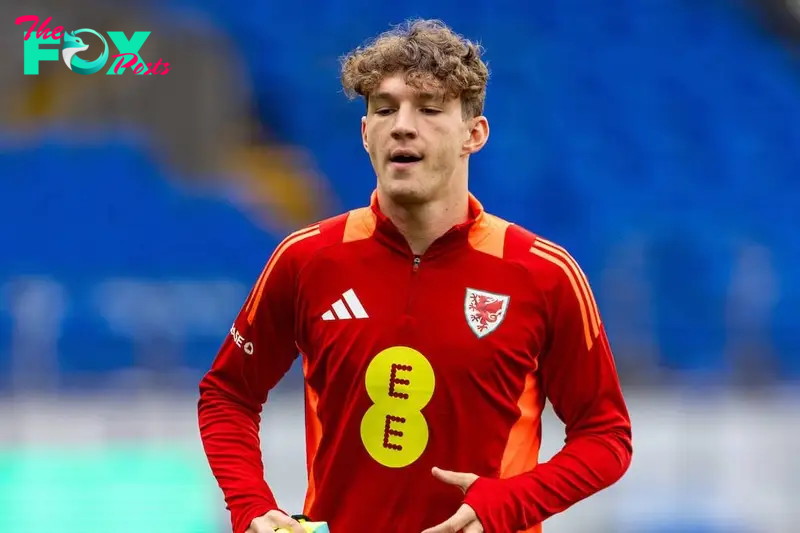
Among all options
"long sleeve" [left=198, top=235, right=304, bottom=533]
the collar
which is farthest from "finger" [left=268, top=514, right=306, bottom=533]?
the collar

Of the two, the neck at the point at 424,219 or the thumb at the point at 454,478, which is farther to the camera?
the neck at the point at 424,219

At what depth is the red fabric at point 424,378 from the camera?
2.42 m

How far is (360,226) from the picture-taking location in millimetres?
2621

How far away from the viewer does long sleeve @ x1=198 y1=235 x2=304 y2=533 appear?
101 inches

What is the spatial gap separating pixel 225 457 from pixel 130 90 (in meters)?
8.69

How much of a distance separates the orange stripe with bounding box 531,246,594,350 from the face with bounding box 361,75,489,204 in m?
0.26

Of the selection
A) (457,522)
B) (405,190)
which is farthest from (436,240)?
(457,522)

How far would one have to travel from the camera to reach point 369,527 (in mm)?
2453

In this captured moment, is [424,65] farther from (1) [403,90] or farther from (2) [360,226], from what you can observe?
(2) [360,226]

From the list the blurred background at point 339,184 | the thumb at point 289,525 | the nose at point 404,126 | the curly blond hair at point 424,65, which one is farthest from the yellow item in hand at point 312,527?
the blurred background at point 339,184

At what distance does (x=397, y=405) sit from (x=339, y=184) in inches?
324

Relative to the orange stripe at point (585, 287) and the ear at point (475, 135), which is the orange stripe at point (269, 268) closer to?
the ear at point (475, 135)

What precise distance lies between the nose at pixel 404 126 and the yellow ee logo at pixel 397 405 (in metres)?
0.42

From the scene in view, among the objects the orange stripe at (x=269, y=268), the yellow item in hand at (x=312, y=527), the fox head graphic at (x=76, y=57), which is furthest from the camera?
the fox head graphic at (x=76, y=57)
